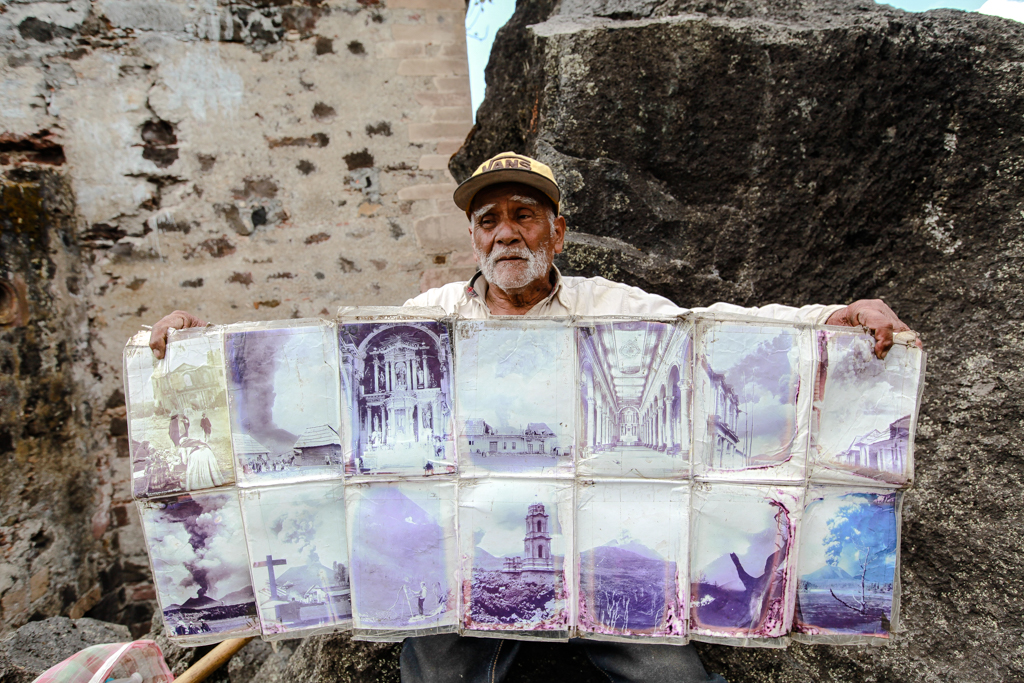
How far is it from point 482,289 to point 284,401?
79 cm

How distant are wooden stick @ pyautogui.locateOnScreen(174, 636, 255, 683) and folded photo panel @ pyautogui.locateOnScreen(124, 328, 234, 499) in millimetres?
740

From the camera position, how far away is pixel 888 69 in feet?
Answer: 6.39

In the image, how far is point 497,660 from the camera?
1599 mm

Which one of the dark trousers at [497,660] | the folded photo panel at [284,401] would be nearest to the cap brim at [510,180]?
the folded photo panel at [284,401]

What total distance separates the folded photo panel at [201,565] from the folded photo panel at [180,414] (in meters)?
0.06

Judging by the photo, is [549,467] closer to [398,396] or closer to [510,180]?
[398,396]

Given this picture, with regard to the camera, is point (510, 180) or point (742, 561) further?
point (510, 180)

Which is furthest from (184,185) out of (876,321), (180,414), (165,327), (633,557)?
(876,321)

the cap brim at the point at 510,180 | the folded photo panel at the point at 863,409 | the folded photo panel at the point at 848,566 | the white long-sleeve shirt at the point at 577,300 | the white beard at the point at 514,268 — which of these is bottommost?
the folded photo panel at the point at 848,566

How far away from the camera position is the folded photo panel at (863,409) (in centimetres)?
134

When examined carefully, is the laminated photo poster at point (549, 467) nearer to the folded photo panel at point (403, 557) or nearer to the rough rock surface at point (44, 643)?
the folded photo panel at point (403, 557)

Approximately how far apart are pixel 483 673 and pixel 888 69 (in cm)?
243

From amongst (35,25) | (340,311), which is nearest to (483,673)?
(340,311)

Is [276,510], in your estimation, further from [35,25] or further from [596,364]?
[35,25]
